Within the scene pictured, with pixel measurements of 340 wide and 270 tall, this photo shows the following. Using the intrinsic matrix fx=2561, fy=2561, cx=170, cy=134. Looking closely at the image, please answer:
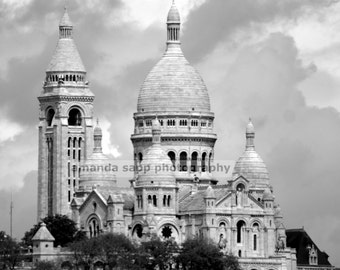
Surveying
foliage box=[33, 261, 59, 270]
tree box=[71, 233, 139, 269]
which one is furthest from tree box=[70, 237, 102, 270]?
foliage box=[33, 261, 59, 270]

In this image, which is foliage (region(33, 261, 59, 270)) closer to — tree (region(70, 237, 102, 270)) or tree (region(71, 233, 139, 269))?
tree (region(70, 237, 102, 270))

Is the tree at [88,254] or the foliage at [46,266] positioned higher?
the tree at [88,254]

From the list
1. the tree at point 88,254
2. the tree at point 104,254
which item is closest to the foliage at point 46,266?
the tree at point 88,254

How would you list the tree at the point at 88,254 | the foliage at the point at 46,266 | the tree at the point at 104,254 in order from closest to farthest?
the foliage at the point at 46,266, the tree at the point at 104,254, the tree at the point at 88,254

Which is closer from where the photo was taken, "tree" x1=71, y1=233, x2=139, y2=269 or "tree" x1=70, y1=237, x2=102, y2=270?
"tree" x1=71, y1=233, x2=139, y2=269

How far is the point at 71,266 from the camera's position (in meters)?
199

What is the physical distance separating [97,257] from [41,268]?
5967 mm

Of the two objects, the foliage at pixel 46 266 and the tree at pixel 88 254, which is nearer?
the foliage at pixel 46 266

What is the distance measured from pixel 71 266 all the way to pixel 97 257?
2171 mm

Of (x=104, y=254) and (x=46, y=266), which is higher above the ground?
(x=104, y=254)

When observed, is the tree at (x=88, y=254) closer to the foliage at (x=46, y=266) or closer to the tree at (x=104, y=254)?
the tree at (x=104, y=254)

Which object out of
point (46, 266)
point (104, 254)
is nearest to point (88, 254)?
point (104, 254)

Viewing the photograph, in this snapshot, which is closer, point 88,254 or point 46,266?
point 46,266

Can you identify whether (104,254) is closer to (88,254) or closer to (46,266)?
(88,254)
